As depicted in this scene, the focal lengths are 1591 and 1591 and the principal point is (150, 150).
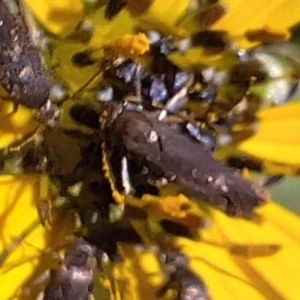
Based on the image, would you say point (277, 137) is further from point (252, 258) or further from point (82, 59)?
point (82, 59)

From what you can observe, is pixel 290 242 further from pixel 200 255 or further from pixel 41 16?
pixel 41 16

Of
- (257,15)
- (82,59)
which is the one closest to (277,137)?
(257,15)

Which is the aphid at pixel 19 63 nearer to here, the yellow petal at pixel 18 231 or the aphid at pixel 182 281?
the yellow petal at pixel 18 231

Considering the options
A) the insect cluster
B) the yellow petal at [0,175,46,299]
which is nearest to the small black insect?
the insect cluster

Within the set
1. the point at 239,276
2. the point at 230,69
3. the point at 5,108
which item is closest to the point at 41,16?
the point at 5,108

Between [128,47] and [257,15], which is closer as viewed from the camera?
[128,47]

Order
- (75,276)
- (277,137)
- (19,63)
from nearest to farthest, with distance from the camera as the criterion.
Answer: (19,63) < (75,276) < (277,137)

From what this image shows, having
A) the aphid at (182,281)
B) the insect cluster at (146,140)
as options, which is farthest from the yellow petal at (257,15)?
the aphid at (182,281)
